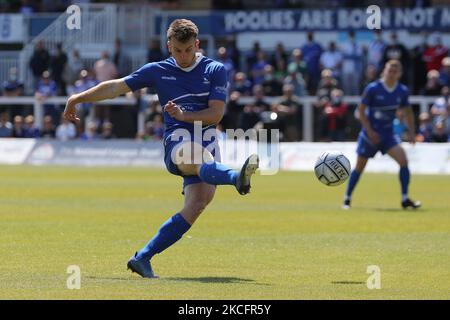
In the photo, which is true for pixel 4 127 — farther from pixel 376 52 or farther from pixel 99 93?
pixel 99 93

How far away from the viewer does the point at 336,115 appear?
3412 cm

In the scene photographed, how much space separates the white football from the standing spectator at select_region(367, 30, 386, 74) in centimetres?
2135

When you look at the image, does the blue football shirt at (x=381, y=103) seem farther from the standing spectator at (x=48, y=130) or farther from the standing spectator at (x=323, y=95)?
the standing spectator at (x=48, y=130)

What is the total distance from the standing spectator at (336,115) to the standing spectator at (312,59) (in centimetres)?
151

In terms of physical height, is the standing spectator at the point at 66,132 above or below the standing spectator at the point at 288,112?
below

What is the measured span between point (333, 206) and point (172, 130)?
10.1 m

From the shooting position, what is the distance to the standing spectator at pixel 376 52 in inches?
1341

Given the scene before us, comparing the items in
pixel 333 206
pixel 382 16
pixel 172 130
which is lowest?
pixel 333 206

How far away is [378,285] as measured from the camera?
10781 millimetres

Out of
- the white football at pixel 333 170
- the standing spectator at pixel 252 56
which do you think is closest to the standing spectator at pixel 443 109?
the standing spectator at pixel 252 56

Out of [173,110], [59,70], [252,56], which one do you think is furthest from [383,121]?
[59,70]

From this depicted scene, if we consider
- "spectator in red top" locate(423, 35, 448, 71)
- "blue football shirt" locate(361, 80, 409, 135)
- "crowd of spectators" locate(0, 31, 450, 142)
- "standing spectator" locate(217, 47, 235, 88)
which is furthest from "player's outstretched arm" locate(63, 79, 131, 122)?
"spectator in red top" locate(423, 35, 448, 71)
